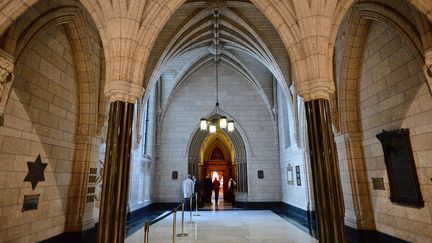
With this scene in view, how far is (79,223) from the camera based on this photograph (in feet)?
17.0

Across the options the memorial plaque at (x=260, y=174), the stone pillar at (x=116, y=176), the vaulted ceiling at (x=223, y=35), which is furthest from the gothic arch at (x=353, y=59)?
the memorial plaque at (x=260, y=174)

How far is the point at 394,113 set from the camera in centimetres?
456

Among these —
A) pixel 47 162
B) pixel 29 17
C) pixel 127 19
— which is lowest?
pixel 47 162

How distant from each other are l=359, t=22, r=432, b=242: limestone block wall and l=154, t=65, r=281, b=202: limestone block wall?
5.94 metres

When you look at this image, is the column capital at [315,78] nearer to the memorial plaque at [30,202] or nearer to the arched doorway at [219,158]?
the memorial plaque at [30,202]

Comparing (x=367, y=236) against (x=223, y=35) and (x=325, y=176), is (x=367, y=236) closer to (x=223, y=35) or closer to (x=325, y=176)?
(x=325, y=176)

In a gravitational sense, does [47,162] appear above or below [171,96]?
below

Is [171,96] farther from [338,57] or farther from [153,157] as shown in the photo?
[338,57]

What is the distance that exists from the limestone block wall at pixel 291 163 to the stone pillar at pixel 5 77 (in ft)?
24.3

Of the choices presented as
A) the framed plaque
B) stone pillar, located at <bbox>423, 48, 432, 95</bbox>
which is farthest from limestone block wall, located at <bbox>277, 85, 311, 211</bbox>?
stone pillar, located at <bbox>423, 48, 432, 95</bbox>

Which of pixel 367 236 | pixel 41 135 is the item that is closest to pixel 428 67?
pixel 367 236

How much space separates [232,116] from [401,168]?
770cm

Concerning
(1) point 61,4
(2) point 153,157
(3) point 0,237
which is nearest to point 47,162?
(3) point 0,237

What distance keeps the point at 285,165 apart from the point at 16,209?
8838mm
